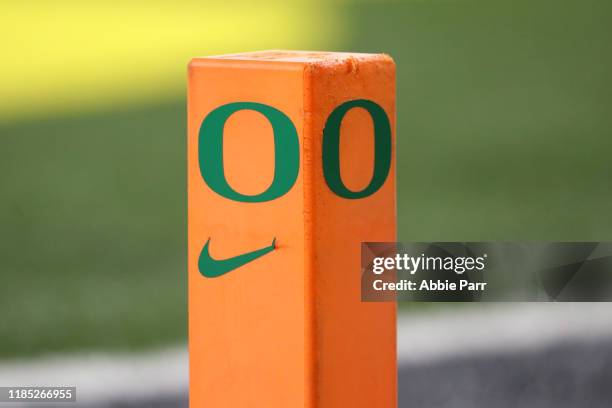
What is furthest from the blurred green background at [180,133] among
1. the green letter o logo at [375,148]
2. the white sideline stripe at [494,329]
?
the green letter o logo at [375,148]

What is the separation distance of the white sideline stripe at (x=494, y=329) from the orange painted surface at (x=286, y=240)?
2.19m

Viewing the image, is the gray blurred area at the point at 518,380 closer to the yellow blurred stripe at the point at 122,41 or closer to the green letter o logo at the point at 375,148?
the yellow blurred stripe at the point at 122,41

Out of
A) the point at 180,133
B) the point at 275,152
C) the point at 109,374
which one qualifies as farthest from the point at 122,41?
the point at 275,152

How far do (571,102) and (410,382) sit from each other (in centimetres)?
147

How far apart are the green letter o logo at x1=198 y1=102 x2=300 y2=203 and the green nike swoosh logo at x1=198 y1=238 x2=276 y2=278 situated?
0.49 ft

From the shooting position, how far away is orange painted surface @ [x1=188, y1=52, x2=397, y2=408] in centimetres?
354

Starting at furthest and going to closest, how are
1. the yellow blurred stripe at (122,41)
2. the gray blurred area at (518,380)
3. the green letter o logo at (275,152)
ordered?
the gray blurred area at (518,380) < the yellow blurred stripe at (122,41) < the green letter o logo at (275,152)

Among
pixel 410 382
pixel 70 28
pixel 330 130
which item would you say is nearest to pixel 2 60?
pixel 70 28

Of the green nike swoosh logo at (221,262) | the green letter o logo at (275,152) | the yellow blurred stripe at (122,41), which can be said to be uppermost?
the yellow blurred stripe at (122,41)

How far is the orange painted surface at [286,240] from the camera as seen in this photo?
354cm

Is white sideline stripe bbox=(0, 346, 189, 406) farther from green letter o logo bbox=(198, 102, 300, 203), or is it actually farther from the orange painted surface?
green letter o logo bbox=(198, 102, 300, 203)

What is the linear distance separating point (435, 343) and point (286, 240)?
258 centimetres

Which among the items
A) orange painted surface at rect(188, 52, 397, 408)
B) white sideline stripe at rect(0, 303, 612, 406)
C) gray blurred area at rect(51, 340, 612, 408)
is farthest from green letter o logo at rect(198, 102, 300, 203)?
gray blurred area at rect(51, 340, 612, 408)

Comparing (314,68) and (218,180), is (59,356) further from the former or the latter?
(314,68)
